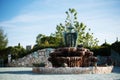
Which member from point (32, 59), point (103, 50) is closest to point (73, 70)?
point (103, 50)

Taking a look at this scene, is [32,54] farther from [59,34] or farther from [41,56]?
[59,34]

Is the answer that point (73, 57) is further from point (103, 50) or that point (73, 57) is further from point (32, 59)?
point (32, 59)

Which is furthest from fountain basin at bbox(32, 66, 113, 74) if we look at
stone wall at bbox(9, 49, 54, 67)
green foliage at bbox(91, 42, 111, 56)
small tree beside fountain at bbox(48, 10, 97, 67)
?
stone wall at bbox(9, 49, 54, 67)

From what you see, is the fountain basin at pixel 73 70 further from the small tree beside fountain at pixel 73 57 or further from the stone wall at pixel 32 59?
the stone wall at pixel 32 59

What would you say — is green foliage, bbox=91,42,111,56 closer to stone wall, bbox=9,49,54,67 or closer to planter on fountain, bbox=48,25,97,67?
stone wall, bbox=9,49,54,67

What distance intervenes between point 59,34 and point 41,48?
14.1 m

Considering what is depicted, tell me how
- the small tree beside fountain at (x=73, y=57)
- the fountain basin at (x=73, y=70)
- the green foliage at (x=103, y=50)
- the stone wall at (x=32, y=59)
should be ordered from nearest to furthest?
the fountain basin at (x=73, y=70)
the small tree beside fountain at (x=73, y=57)
the green foliage at (x=103, y=50)
the stone wall at (x=32, y=59)

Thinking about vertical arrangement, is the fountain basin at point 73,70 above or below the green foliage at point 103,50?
below

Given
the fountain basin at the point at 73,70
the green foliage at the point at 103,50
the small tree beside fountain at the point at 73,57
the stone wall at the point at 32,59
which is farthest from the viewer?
the stone wall at the point at 32,59

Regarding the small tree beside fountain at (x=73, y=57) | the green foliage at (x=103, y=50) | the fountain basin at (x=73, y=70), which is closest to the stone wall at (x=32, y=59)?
the green foliage at (x=103, y=50)

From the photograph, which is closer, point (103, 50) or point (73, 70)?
point (73, 70)

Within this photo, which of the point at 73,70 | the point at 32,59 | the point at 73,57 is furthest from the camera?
the point at 32,59

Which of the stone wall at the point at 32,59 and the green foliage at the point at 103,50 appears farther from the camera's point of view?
the stone wall at the point at 32,59

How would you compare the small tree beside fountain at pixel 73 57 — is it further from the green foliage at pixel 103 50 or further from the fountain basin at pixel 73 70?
the green foliage at pixel 103 50
